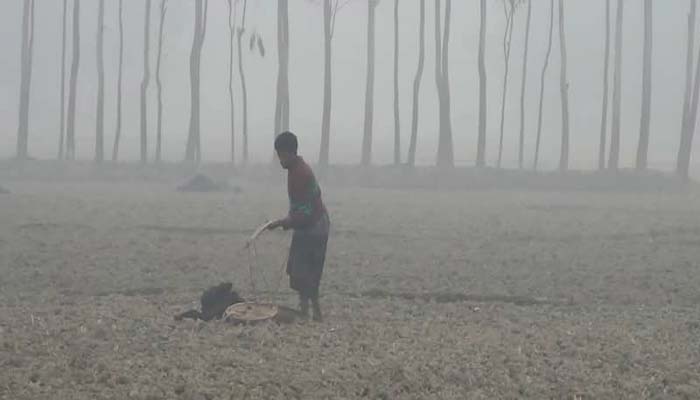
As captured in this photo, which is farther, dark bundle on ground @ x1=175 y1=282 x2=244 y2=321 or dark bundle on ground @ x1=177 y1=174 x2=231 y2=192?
dark bundle on ground @ x1=177 y1=174 x2=231 y2=192

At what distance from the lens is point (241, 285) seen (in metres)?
12.3

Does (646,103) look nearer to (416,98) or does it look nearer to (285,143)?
(416,98)

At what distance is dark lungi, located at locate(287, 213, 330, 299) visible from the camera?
355 inches

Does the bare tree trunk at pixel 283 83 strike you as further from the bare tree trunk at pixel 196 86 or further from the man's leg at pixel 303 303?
the man's leg at pixel 303 303

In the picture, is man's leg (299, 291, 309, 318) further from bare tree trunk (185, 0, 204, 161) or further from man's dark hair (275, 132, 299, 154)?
bare tree trunk (185, 0, 204, 161)

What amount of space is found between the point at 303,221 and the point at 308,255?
0.37 meters

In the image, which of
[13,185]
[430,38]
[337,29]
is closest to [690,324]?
[13,185]

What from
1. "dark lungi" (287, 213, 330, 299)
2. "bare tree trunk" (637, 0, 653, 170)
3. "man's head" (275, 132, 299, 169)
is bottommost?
"dark lungi" (287, 213, 330, 299)

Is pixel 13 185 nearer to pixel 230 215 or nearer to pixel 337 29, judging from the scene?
pixel 230 215

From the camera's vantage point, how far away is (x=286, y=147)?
877 cm

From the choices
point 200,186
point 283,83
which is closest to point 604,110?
point 283,83

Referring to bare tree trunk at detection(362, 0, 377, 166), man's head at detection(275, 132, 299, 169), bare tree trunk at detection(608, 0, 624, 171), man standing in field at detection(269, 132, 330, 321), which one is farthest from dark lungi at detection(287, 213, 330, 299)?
bare tree trunk at detection(608, 0, 624, 171)

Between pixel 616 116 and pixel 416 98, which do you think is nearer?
pixel 616 116

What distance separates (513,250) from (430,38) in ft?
273
